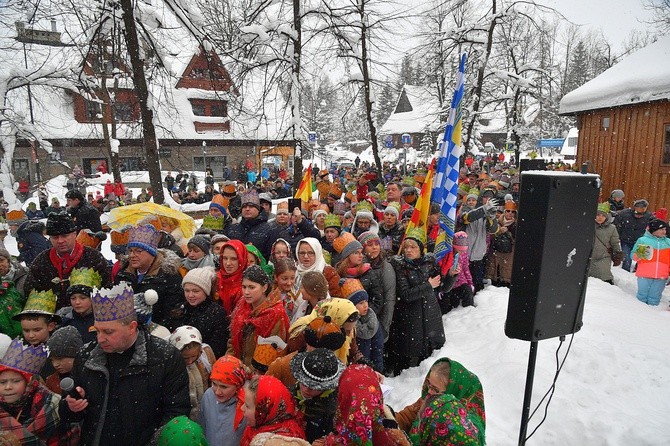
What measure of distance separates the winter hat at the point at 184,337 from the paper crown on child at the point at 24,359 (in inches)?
34.0

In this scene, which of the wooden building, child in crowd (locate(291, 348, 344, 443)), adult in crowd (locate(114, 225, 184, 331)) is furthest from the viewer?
the wooden building

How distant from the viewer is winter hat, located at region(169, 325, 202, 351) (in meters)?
3.04

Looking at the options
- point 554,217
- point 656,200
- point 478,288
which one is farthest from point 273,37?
point 656,200

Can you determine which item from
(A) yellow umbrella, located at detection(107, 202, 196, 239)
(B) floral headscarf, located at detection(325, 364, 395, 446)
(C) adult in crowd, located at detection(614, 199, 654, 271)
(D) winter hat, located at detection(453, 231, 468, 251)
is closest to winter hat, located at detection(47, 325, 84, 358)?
(B) floral headscarf, located at detection(325, 364, 395, 446)

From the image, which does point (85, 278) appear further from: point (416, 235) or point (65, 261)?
point (416, 235)

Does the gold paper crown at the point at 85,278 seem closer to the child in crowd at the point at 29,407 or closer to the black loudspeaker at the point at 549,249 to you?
the child in crowd at the point at 29,407

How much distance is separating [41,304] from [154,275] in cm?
96

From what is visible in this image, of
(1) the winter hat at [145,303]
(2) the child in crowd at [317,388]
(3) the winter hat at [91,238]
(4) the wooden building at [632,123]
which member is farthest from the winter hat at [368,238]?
(4) the wooden building at [632,123]

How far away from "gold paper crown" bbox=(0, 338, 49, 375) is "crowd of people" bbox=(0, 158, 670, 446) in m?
0.01

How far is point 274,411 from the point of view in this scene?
7.32 ft

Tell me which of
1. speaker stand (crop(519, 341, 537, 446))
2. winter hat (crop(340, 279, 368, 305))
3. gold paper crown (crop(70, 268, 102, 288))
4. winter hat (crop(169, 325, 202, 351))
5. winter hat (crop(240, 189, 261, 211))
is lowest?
speaker stand (crop(519, 341, 537, 446))

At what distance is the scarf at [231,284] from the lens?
3941mm

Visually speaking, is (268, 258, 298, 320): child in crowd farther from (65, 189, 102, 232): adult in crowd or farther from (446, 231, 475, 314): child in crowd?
(65, 189, 102, 232): adult in crowd

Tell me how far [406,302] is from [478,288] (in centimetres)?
310
